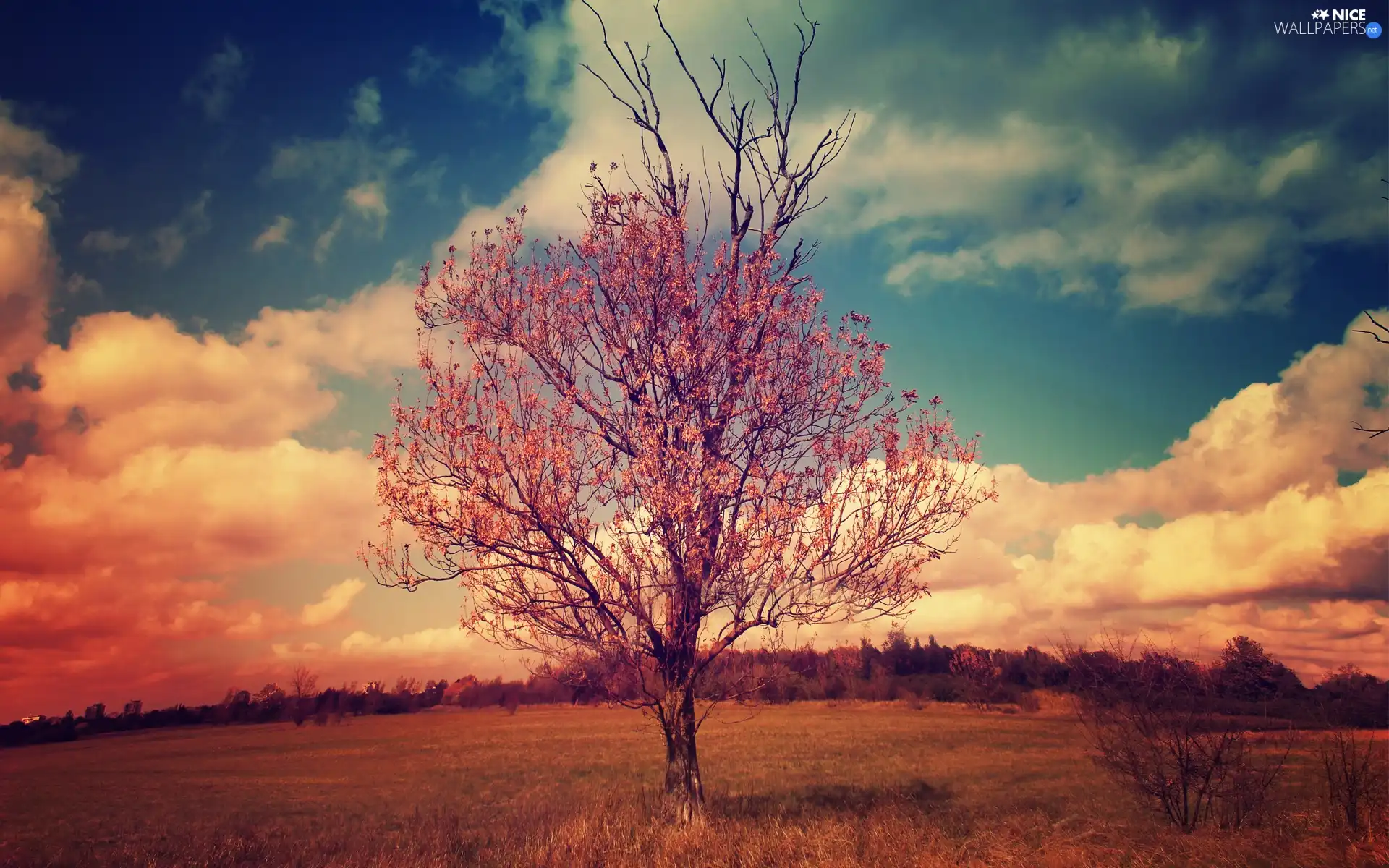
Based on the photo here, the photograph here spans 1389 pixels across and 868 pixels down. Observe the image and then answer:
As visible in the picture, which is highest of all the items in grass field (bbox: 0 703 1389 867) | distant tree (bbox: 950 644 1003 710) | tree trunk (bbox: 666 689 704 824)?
tree trunk (bbox: 666 689 704 824)

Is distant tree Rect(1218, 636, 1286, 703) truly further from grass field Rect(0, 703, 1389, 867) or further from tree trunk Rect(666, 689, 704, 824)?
tree trunk Rect(666, 689, 704, 824)

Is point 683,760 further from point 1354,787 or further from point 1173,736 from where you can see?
point 1354,787

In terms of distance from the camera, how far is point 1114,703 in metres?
16.0

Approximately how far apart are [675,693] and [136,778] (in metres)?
43.8

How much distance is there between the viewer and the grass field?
12.3 metres

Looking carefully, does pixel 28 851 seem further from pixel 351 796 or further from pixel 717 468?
pixel 717 468

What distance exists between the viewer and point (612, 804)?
722 inches

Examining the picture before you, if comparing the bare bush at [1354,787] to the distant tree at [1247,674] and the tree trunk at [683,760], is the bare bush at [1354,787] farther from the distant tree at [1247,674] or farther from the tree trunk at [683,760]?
the tree trunk at [683,760]

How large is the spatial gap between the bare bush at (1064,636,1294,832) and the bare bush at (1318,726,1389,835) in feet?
2.69

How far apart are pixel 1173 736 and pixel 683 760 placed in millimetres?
10638

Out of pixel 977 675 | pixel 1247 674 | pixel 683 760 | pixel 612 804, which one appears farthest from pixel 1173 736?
pixel 977 675

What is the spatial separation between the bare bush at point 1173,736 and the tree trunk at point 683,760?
875 centimetres

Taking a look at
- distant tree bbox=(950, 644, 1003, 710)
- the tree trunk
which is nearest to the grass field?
the tree trunk

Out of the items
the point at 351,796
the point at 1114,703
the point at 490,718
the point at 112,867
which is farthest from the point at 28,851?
the point at 490,718
